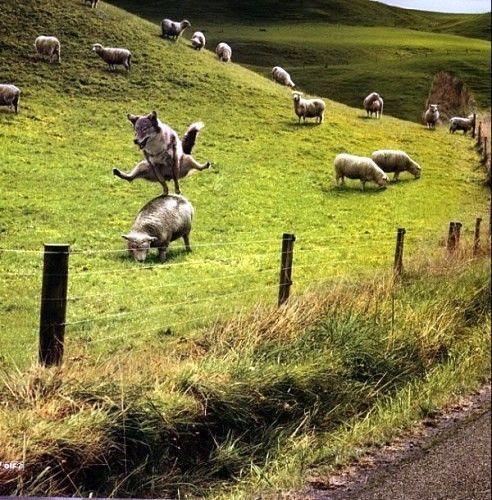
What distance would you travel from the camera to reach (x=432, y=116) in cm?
604

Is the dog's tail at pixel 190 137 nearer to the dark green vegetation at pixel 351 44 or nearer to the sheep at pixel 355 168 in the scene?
the dark green vegetation at pixel 351 44

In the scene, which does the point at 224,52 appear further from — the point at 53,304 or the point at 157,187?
the point at 53,304

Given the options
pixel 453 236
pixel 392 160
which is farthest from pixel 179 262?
pixel 453 236

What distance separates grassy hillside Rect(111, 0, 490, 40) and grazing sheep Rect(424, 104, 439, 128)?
555 mm

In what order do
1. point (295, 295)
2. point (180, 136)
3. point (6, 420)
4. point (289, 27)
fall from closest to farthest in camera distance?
1. point (6, 420)
2. point (180, 136)
3. point (289, 27)
4. point (295, 295)

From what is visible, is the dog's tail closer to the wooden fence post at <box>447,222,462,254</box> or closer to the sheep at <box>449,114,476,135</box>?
the sheep at <box>449,114,476,135</box>

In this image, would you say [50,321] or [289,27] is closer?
[50,321]

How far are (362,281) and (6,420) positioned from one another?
2.92 m

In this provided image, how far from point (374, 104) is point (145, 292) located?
7.47 ft

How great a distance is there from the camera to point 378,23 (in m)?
5.68

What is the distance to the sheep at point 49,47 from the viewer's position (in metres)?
4.03

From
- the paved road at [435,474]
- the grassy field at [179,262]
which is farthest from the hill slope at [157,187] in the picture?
the paved road at [435,474]

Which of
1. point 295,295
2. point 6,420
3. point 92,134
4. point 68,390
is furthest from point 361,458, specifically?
point 92,134

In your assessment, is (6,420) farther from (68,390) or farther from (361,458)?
(361,458)
